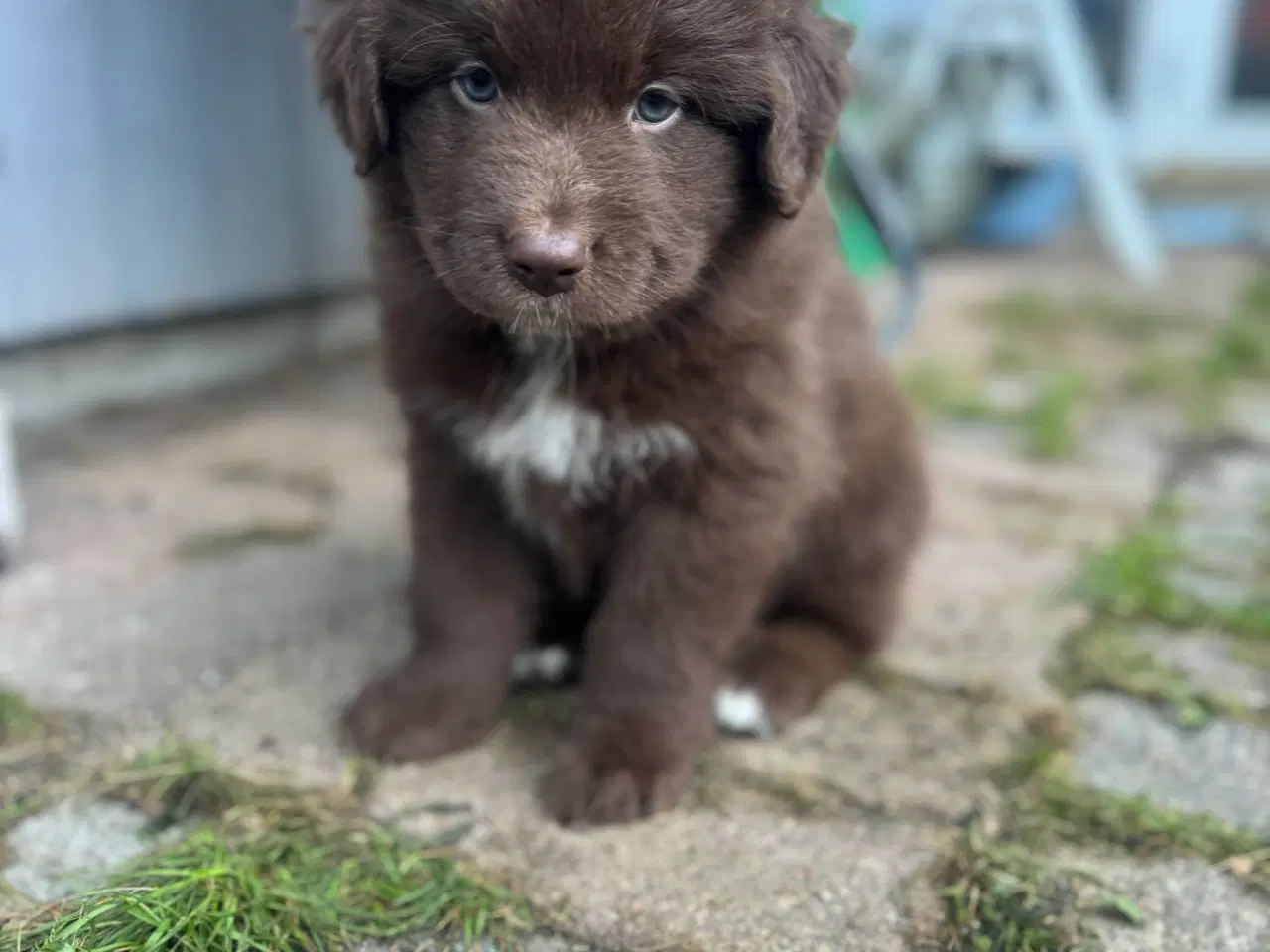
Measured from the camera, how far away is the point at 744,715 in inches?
80.1

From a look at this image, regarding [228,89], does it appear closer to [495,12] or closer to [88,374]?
[88,374]

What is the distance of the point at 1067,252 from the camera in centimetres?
679

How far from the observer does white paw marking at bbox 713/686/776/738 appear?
204 cm

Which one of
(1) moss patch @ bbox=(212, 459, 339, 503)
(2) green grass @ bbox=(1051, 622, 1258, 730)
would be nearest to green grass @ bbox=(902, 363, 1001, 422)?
(2) green grass @ bbox=(1051, 622, 1258, 730)

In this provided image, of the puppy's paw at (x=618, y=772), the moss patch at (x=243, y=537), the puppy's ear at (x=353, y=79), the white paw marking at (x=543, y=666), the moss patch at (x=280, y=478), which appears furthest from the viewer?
the moss patch at (x=280, y=478)

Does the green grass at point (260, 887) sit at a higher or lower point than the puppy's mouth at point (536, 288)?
lower

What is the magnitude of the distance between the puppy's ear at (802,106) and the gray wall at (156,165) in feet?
8.14

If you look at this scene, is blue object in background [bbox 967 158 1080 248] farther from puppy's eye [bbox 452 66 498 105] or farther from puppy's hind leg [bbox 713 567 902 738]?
puppy's eye [bbox 452 66 498 105]

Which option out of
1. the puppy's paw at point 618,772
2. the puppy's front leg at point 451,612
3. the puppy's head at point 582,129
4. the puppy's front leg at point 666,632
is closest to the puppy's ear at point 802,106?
the puppy's head at point 582,129

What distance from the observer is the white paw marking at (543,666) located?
2.20 meters

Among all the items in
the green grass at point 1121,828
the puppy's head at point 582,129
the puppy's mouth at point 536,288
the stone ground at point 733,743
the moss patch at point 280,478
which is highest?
the puppy's head at point 582,129

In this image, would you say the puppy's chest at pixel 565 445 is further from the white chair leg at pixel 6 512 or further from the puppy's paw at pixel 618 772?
the white chair leg at pixel 6 512

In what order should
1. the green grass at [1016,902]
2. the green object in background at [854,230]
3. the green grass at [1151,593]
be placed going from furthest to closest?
the green object in background at [854,230]
the green grass at [1151,593]
the green grass at [1016,902]

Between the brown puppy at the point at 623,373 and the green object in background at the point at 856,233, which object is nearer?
the brown puppy at the point at 623,373
